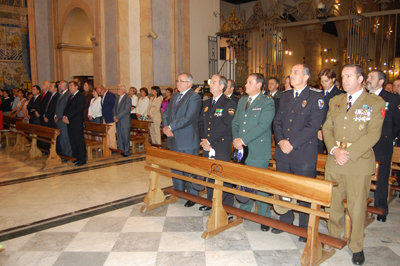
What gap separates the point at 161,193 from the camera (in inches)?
167

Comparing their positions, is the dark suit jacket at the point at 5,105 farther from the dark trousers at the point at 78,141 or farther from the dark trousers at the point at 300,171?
the dark trousers at the point at 300,171

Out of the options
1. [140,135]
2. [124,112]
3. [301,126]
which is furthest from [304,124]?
[140,135]

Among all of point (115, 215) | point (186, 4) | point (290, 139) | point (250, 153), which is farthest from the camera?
point (186, 4)

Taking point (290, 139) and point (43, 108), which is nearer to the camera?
point (290, 139)

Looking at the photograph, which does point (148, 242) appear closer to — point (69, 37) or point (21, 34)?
point (69, 37)

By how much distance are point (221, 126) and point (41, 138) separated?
4.55m

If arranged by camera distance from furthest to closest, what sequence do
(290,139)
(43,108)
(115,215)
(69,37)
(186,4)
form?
(69,37)
(186,4)
(43,108)
(115,215)
(290,139)

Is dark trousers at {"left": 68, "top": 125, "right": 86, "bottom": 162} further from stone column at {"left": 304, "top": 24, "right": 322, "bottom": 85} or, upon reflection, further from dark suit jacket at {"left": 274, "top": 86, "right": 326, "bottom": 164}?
stone column at {"left": 304, "top": 24, "right": 322, "bottom": 85}

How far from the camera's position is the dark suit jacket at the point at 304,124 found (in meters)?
3.11

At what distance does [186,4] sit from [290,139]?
910cm

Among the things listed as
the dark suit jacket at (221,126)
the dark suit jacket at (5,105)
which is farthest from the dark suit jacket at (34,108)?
the dark suit jacket at (221,126)

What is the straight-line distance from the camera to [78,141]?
6.48 m

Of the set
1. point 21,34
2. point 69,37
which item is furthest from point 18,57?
point 69,37

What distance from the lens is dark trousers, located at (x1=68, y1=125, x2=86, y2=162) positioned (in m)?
6.49
